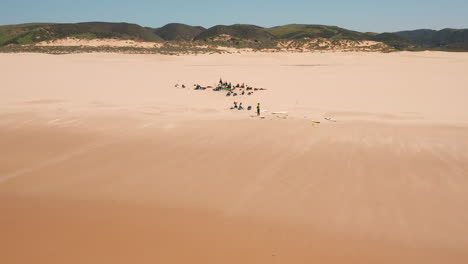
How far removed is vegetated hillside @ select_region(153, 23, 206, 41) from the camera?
11650cm

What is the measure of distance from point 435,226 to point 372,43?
50.4 meters

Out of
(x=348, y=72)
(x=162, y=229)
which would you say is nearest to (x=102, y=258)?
(x=162, y=229)

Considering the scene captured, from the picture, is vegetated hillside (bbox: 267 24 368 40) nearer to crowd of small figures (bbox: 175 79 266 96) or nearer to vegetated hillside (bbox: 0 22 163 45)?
vegetated hillside (bbox: 0 22 163 45)

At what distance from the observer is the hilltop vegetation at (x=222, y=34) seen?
175 ft

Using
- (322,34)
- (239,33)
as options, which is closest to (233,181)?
(322,34)

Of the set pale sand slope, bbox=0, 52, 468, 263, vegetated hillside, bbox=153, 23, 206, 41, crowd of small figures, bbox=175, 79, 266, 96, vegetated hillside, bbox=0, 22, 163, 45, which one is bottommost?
pale sand slope, bbox=0, 52, 468, 263

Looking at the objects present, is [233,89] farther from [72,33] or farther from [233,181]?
[72,33]

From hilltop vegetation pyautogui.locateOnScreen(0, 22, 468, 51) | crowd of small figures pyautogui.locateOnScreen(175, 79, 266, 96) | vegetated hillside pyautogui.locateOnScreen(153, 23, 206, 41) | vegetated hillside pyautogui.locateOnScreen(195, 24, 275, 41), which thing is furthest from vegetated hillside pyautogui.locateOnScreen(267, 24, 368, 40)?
crowd of small figures pyautogui.locateOnScreen(175, 79, 266, 96)

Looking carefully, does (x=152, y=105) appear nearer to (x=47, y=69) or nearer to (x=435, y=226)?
(x=435, y=226)

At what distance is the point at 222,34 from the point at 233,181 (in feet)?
230

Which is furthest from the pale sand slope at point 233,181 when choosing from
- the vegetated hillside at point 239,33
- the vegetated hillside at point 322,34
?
the vegetated hillside at point 239,33

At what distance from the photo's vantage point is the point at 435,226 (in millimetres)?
5652

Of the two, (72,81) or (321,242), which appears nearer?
(321,242)

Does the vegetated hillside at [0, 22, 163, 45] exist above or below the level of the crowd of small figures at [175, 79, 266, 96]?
above
